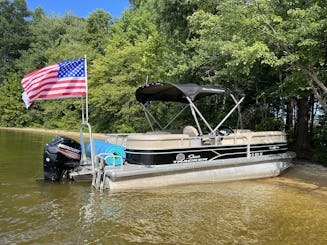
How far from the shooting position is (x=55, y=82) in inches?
372

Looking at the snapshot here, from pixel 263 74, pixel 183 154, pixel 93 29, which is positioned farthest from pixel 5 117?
pixel 183 154

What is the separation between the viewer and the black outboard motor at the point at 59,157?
9.37 m

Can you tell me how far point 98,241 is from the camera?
582cm

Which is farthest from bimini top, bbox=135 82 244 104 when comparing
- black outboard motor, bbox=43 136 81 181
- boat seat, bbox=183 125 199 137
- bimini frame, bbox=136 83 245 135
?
black outboard motor, bbox=43 136 81 181

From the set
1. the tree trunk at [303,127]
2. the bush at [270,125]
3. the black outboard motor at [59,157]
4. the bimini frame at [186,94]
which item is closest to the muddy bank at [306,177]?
the tree trunk at [303,127]

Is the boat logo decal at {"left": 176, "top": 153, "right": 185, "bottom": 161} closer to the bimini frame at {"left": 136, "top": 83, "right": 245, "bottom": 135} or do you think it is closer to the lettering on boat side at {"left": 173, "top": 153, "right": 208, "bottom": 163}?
the lettering on boat side at {"left": 173, "top": 153, "right": 208, "bottom": 163}

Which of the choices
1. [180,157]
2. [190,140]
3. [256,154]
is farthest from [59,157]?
[256,154]

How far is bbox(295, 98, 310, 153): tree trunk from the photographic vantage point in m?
14.8

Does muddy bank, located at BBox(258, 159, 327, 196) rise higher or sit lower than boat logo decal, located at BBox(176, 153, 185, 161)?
lower

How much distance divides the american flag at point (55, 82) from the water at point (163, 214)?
7.96 feet

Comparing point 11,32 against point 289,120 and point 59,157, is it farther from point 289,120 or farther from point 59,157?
point 59,157

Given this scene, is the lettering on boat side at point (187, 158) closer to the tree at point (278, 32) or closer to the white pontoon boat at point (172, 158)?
the white pontoon boat at point (172, 158)

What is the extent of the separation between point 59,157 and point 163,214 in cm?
365

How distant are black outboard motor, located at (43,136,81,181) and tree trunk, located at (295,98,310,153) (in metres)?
9.52
